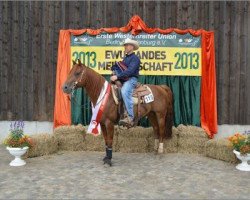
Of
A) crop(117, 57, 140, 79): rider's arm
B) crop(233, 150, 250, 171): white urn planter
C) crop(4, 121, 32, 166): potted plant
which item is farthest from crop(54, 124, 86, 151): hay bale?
crop(233, 150, 250, 171): white urn planter

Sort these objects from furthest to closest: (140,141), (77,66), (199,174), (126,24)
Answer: (126,24) → (140,141) → (77,66) → (199,174)

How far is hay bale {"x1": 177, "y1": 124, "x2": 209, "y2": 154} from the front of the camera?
9648 millimetres

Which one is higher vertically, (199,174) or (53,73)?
(53,73)

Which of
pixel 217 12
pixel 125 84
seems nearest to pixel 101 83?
pixel 125 84

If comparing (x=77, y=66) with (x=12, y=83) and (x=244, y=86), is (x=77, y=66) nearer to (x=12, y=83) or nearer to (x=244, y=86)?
(x=12, y=83)

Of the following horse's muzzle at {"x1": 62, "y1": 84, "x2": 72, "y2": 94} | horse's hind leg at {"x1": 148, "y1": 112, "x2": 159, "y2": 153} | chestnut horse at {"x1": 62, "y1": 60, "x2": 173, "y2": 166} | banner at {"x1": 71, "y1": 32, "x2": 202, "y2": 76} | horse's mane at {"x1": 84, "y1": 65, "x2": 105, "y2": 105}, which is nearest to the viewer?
horse's muzzle at {"x1": 62, "y1": 84, "x2": 72, "y2": 94}

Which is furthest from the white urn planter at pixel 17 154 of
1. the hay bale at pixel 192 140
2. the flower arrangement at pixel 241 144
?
the flower arrangement at pixel 241 144

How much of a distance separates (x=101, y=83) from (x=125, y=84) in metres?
0.59

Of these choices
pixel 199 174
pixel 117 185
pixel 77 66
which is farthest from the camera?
pixel 77 66

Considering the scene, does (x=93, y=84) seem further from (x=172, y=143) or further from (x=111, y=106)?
(x=172, y=143)

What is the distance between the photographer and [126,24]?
10.4 metres

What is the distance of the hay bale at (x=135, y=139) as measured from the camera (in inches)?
383

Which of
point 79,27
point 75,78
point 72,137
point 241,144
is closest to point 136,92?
point 75,78

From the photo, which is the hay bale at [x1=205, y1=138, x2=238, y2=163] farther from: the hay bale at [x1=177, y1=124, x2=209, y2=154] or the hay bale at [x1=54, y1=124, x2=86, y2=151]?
the hay bale at [x1=54, y1=124, x2=86, y2=151]
